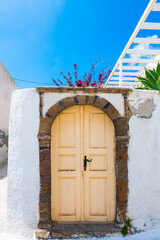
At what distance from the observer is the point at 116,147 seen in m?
2.95

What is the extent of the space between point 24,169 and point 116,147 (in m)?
1.57

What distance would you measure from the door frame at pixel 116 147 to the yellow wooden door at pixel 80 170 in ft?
0.55

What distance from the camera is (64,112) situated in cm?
311

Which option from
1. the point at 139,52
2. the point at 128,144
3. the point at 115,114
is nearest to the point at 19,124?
the point at 115,114

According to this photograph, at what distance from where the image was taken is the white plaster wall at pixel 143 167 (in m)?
2.93

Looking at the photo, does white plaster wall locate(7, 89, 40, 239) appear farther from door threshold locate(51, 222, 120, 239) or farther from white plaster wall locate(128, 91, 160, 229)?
white plaster wall locate(128, 91, 160, 229)

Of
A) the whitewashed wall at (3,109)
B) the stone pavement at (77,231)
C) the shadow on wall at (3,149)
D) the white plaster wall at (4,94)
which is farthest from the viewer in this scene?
the white plaster wall at (4,94)

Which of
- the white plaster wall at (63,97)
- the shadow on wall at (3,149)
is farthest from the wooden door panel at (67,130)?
the shadow on wall at (3,149)

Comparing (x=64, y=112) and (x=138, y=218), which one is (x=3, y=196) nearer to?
(x=64, y=112)

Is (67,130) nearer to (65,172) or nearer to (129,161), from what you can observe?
(65,172)

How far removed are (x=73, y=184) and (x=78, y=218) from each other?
585mm

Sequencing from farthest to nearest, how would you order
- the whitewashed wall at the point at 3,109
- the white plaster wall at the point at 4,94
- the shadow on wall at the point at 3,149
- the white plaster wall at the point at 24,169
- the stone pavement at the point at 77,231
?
the white plaster wall at the point at 4,94
the whitewashed wall at the point at 3,109
the shadow on wall at the point at 3,149
the white plaster wall at the point at 24,169
the stone pavement at the point at 77,231

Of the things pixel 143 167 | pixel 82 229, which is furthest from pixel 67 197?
pixel 143 167

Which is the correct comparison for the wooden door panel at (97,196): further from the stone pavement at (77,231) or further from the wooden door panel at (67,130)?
the wooden door panel at (67,130)
